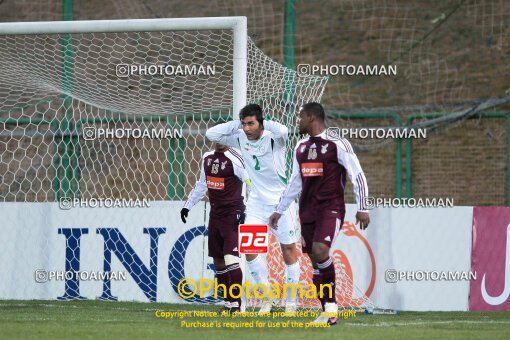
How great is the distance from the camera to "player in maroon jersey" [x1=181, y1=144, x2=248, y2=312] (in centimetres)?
973

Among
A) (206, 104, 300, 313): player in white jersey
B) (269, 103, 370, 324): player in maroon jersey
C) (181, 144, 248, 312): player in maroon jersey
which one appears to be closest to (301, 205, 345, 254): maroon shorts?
(269, 103, 370, 324): player in maroon jersey

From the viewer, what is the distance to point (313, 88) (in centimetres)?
1187

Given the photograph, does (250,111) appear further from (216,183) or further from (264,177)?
(216,183)

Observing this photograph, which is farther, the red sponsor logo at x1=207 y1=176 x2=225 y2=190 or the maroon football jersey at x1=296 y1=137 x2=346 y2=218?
the red sponsor logo at x1=207 y1=176 x2=225 y2=190

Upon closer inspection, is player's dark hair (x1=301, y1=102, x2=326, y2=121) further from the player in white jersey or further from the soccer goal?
the soccer goal

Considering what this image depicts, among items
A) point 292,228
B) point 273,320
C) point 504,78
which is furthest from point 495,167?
point 273,320

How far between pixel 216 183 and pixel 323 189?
2012 millimetres

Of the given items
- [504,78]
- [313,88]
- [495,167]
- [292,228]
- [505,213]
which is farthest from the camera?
[504,78]

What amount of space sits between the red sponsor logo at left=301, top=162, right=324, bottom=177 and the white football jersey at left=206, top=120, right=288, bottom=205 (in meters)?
1.34

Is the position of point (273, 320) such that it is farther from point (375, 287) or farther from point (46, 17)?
point (46, 17)

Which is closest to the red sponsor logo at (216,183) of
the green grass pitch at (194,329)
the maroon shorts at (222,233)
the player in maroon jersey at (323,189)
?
the maroon shorts at (222,233)

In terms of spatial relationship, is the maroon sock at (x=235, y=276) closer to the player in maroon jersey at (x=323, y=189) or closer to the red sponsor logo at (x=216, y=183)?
the red sponsor logo at (x=216, y=183)

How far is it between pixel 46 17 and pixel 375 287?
11.8 m

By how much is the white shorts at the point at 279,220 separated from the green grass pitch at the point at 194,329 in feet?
3.40
